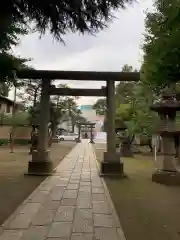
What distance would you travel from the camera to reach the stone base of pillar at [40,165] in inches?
558

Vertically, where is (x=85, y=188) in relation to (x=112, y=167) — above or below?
below

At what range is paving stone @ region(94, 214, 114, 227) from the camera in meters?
6.62

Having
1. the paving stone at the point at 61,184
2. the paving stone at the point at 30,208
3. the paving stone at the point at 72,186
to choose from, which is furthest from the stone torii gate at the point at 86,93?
the paving stone at the point at 30,208

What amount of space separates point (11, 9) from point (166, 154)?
9333 millimetres

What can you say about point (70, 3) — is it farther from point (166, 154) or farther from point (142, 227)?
point (166, 154)

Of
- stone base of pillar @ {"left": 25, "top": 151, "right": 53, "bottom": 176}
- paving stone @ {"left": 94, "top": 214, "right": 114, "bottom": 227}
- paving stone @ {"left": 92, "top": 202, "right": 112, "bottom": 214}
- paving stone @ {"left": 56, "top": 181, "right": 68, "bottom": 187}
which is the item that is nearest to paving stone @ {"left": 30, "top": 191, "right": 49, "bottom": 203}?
paving stone @ {"left": 92, "top": 202, "right": 112, "bottom": 214}

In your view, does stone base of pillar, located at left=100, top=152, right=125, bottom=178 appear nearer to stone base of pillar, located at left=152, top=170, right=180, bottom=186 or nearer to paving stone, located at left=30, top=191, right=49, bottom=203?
stone base of pillar, located at left=152, top=170, right=180, bottom=186

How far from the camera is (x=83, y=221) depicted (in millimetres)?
6805

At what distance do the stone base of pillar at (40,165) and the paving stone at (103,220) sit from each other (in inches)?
272

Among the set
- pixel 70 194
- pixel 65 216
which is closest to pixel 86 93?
pixel 70 194

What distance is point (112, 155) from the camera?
14.6 m

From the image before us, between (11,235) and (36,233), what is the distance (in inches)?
15.1

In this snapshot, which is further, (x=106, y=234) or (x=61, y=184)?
(x=61, y=184)

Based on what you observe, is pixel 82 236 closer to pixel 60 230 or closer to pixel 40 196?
pixel 60 230
